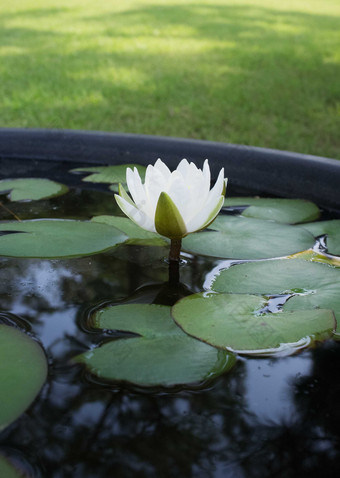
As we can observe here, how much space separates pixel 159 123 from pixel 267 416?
1.89 meters

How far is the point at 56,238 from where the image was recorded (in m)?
0.92

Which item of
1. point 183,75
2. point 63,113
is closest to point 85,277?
point 63,113

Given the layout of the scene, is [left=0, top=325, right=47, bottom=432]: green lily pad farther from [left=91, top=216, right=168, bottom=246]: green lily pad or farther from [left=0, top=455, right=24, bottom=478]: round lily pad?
[left=91, top=216, right=168, bottom=246]: green lily pad

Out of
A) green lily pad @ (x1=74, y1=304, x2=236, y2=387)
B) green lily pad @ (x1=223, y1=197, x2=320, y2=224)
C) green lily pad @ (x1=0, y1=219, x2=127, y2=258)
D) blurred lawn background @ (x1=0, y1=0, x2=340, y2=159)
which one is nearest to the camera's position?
green lily pad @ (x1=74, y1=304, x2=236, y2=387)

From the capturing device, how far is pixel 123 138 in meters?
1.38

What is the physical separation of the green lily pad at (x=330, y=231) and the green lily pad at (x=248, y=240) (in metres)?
0.03

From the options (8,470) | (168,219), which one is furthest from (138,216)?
(8,470)

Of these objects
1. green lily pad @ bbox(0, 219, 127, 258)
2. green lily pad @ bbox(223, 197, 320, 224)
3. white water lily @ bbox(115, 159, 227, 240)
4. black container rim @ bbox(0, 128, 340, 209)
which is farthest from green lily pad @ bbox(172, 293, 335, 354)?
black container rim @ bbox(0, 128, 340, 209)

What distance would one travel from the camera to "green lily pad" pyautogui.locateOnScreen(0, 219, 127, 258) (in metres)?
0.88

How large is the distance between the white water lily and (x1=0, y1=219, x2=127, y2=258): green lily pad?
133 millimetres

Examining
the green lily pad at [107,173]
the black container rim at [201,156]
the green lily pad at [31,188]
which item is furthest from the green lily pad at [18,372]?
the black container rim at [201,156]

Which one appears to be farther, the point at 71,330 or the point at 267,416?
the point at 71,330

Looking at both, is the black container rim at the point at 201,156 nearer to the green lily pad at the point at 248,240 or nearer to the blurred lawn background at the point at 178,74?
the green lily pad at the point at 248,240

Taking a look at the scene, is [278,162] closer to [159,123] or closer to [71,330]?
[71,330]
